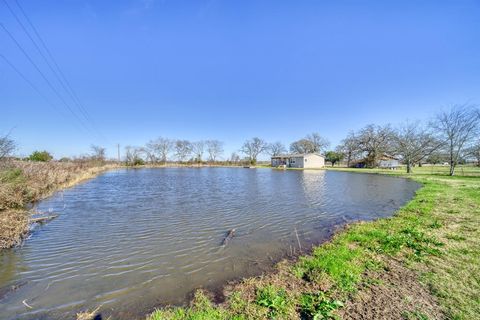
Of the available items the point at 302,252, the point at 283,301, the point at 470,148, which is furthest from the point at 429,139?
the point at 283,301

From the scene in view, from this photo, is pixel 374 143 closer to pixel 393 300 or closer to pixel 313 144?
pixel 313 144

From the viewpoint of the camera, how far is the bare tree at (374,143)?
48.3 meters

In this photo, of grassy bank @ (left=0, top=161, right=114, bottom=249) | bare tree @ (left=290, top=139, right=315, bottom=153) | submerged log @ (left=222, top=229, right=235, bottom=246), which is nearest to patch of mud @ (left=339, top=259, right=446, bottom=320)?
submerged log @ (left=222, top=229, right=235, bottom=246)

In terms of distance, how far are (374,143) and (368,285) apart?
56077mm

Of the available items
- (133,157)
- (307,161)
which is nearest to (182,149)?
(133,157)

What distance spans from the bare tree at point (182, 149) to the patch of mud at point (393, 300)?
267 ft

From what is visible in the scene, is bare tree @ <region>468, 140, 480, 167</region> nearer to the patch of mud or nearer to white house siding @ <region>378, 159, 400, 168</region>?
Result: white house siding @ <region>378, 159, 400, 168</region>

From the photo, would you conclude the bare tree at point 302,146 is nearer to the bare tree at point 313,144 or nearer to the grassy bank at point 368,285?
the bare tree at point 313,144

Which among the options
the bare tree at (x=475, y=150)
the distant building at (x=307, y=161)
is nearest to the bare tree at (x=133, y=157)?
the distant building at (x=307, y=161)

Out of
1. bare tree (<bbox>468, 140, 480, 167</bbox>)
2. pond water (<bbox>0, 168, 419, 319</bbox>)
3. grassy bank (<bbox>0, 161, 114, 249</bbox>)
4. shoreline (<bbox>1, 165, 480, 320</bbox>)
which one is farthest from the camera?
bare tree (<bbox>468, 140, 480, 167</bbox>)

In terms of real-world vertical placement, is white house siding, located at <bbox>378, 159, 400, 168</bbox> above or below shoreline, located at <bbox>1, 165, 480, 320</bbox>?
above

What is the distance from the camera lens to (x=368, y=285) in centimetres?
360

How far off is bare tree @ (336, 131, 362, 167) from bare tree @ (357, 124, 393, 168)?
3.09 meters

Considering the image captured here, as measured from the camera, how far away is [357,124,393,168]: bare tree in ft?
159
